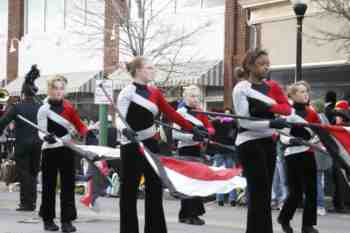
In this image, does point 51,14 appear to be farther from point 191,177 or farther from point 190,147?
point 191,177

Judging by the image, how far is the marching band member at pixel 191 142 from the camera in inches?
480

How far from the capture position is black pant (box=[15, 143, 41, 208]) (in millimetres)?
14500

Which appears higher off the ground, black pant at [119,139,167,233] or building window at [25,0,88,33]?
building window at [25,0,88,33]

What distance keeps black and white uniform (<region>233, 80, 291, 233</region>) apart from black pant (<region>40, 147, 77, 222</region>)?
9.85 feet

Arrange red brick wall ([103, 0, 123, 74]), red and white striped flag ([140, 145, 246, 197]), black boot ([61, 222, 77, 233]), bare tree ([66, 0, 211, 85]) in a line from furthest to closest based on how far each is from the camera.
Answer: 1. red brick wall ([103, 0, 123, 74])
2. bare tree ([66, 0, 211, 85])
3. black boot ([61, 222, 77, 233])
4. red and white striped flag ([140, 145, 246, 197])

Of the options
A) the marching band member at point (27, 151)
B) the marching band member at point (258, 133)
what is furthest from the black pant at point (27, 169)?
the marching band member at point (258, 133)

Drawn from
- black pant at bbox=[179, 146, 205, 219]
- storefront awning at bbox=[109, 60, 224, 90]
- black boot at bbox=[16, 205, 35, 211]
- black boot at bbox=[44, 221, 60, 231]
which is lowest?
black boot at bbox=[16, 205, 35, 211]

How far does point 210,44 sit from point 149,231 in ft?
66.4

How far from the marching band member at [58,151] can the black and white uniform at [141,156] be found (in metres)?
1.89

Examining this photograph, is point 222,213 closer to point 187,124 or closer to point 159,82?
point 187,124

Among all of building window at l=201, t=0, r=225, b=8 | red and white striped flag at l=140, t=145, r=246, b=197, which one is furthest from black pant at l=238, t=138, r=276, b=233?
building window at l=201, t=0, r=225, b=8

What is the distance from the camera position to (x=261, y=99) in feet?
29.1

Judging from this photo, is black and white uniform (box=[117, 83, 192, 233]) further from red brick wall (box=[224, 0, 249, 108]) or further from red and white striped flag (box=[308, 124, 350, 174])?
red brick wall (box=[224, 0, 249, 108])

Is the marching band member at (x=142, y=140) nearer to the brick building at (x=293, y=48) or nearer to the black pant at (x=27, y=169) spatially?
the black pant at (x=27, y=169)
